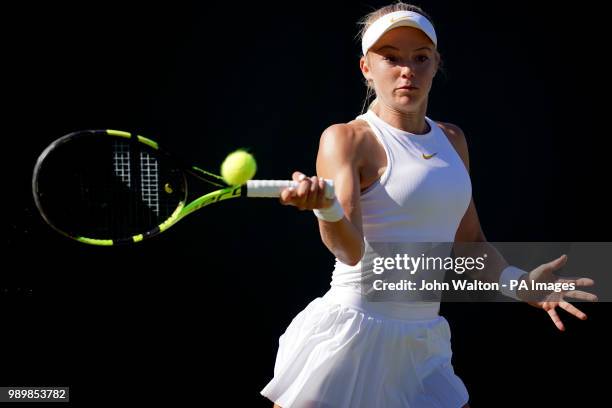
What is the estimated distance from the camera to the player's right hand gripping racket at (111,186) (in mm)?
2449

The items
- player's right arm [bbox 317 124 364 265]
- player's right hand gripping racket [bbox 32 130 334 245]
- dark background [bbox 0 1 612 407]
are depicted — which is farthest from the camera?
dark background [bbox 0 1 612 407]

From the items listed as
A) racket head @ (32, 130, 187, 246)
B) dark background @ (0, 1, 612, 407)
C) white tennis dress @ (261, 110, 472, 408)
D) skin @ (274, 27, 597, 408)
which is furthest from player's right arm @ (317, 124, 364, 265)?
dark background @ (0, 1, 612, 407)

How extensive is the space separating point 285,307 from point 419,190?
2.00 meters

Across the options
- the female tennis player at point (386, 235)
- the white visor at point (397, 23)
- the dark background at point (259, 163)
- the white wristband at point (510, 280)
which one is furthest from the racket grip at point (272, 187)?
the dark background at point (259, 163)

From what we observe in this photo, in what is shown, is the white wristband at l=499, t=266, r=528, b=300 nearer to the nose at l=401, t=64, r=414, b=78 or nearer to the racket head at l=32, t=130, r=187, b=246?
the nose at l=401, t=64, r=414, b=78

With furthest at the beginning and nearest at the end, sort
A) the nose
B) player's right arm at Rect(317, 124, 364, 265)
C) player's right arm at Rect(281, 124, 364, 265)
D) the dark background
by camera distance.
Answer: the dark background
the nose
player's right arm at Rect(317, 124, 364, 265)
player's right arm at Rect(281, 124, 364, 265)

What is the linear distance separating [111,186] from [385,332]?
0.91 metres

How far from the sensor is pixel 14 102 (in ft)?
13.3

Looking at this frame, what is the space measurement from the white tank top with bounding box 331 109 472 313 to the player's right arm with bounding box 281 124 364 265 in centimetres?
10

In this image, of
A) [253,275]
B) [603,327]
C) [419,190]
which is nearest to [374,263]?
[419,190]

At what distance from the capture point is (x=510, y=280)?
2.78m

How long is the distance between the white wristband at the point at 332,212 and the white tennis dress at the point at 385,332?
0.26m

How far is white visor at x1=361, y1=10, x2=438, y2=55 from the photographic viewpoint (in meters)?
2.59

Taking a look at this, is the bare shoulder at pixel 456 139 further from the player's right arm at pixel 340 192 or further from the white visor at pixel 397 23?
the player's right arm at pixel 340 192
